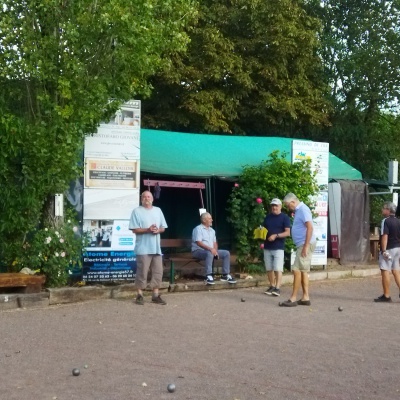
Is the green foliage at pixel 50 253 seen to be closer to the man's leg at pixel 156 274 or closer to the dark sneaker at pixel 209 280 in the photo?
the man's leg at pixel 156 274

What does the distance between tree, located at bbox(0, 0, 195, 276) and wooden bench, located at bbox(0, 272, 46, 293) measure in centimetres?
79

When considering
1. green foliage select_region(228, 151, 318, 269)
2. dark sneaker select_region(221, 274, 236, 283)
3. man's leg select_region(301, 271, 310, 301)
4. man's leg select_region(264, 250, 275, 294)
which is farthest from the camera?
green foliage select_region(228, 151, 318, 269)

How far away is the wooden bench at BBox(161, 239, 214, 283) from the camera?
1405cm

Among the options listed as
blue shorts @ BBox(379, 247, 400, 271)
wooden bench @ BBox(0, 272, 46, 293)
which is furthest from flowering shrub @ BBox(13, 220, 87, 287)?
blue shorts @ BBox(379, 247, 400, 271)

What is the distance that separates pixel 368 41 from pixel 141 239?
15.7m

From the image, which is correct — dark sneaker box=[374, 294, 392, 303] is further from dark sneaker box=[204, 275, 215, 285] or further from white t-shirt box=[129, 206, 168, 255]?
white t-shirt box=[129, 206, 168, 255]

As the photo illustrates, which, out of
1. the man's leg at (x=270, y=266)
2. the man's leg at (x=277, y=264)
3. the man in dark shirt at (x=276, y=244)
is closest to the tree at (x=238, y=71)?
the man in dark shirt at (x=276, y=244)

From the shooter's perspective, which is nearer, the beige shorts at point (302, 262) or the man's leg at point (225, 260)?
the beige shorts at point (302, 262)

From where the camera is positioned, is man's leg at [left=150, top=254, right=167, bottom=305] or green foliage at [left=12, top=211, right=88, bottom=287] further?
green foliage at [left=12, top=211, right=88, bottom=287]

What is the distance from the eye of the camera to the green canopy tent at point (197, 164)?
Result: 16078mm

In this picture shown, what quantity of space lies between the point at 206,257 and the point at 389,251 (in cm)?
334

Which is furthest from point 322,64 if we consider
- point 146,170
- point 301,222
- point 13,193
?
point 13,193

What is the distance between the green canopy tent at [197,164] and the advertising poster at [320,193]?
530 millimetres

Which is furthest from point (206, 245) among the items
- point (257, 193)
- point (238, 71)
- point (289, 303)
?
point (238, 71)
